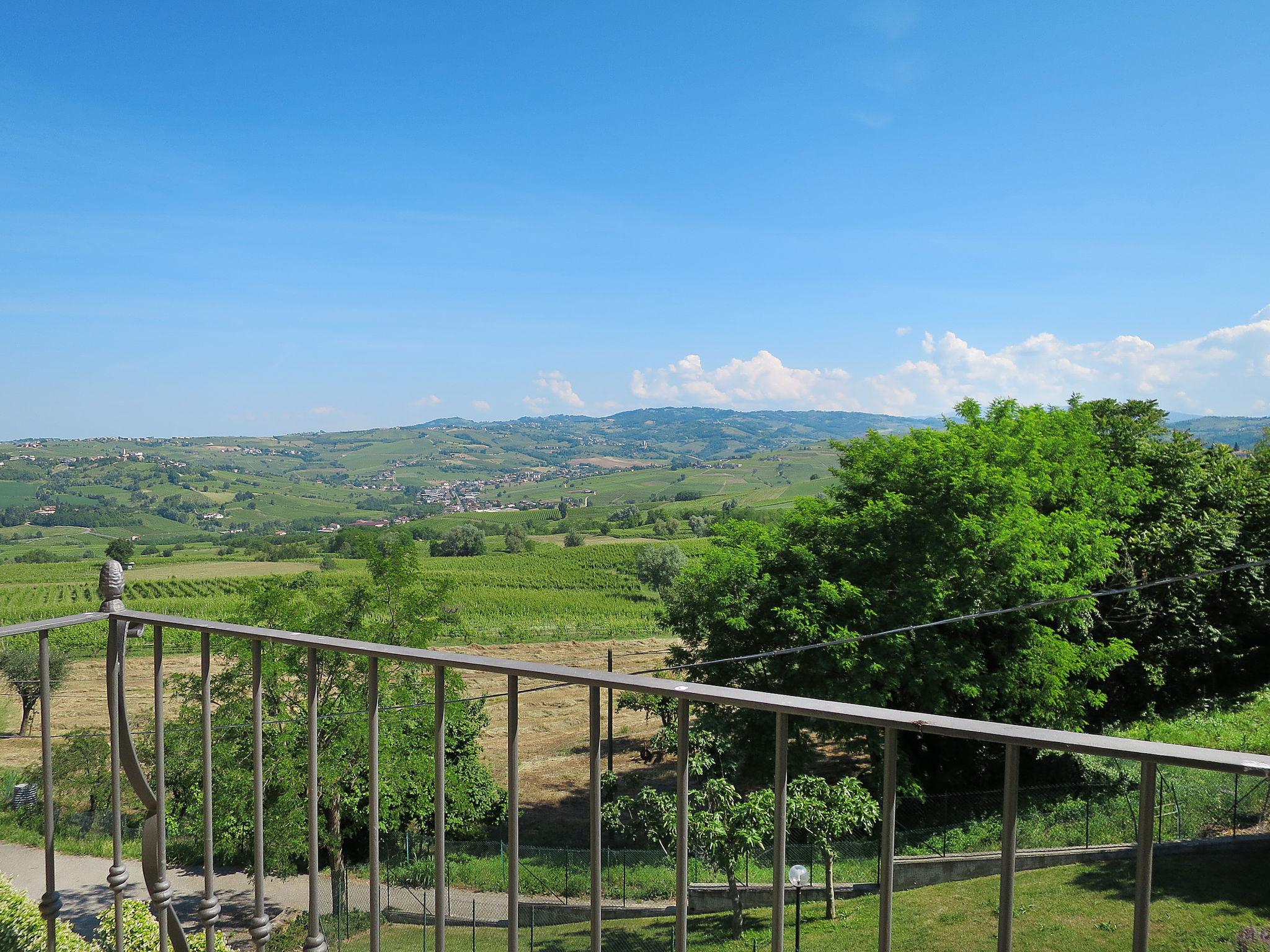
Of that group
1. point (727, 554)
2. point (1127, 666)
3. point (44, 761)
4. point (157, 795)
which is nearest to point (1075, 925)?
point (157, 795)

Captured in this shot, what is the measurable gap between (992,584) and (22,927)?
1762 cm

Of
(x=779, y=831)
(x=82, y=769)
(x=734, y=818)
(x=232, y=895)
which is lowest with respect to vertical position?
(x=232, y=895)

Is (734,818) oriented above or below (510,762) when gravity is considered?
below

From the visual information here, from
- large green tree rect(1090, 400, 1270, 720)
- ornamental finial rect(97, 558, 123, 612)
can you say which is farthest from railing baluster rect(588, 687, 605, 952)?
large green tree rect(1090, 400, 1270, 720)

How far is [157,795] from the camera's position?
212 cm

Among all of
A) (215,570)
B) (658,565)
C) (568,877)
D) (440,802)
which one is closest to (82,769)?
(568,877)

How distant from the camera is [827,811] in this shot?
12000 mm

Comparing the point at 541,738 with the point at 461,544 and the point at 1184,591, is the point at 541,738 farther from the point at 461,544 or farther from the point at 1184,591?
the point at 461,544

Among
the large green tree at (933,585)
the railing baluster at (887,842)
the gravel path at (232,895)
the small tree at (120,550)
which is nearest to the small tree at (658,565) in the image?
the large green tree at (933,585)

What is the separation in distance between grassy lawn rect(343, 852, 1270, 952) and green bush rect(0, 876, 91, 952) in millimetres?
2643

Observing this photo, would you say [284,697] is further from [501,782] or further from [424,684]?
[501,782]

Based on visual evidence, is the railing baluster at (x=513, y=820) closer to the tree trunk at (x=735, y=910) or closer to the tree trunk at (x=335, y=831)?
the tree trunk at (x=735, y=910)

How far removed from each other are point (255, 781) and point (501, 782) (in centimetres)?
1940

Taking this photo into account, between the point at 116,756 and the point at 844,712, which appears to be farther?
the point at 116,756
